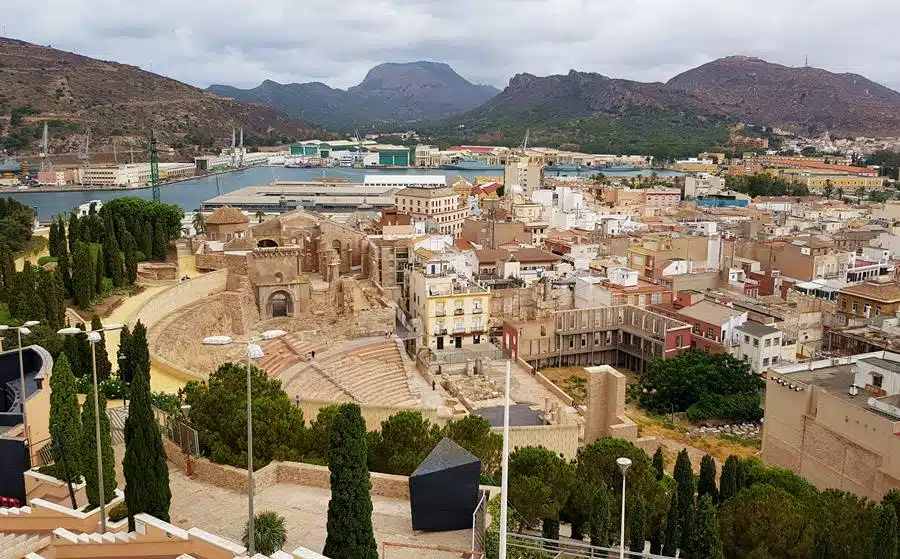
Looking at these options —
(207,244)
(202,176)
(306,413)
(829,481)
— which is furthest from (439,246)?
(202,176)

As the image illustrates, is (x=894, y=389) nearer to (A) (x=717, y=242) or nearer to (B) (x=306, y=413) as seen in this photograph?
(B) (x=306, y=413)

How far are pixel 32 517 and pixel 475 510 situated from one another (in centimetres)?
793

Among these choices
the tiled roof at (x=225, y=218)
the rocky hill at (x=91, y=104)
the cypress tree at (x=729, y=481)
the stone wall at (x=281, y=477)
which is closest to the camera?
the stone wall at (x=281, y=477)

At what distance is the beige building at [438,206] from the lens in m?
67.1

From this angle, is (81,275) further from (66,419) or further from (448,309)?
(448,309)

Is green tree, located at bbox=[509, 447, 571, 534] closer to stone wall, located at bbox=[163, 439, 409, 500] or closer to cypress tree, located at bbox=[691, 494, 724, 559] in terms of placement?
stone wall, located at bbox=[163, 439, 409, 500]

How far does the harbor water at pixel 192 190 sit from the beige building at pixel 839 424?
61.6 meters

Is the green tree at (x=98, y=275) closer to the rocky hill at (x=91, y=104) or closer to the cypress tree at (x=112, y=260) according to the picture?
the cypress tree at (x=112, y=260)

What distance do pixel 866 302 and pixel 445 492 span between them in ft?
110

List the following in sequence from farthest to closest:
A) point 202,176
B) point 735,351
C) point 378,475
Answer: point 202,176
point 735,351
point 378,475

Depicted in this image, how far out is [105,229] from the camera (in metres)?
35.6

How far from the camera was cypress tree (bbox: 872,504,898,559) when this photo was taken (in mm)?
12859

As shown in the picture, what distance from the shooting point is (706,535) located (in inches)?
541

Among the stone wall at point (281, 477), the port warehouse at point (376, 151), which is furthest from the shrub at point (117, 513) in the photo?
the port warehouse at point (376, 151)
